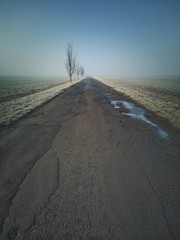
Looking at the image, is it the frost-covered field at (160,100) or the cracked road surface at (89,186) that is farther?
the frost-covered field at (160,100)

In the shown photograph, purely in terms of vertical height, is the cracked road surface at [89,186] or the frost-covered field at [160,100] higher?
the cracked road surface at [89,186]

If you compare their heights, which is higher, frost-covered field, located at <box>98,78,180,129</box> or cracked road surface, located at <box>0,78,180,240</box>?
cracked road surface, located at <box>0,78,180,240</box>

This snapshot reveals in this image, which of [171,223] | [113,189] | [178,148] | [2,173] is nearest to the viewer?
[171,223]

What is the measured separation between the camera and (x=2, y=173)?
149 inches

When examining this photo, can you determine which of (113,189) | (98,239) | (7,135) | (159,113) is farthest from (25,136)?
(159,113)

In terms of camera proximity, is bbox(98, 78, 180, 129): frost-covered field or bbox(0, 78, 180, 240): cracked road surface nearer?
bbox(0, 78, 180, 240): cracked road surface

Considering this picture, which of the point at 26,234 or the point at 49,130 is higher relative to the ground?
the point at 26,234

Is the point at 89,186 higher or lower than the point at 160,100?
higher

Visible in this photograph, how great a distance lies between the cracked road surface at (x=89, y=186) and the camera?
242 centimetres

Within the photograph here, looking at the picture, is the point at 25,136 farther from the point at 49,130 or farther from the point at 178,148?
the point at 178,148

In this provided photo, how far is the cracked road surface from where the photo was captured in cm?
242

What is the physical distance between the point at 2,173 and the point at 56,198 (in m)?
1.67

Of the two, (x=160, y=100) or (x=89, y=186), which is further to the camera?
(x=160, y=100)

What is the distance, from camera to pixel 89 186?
334 cm
